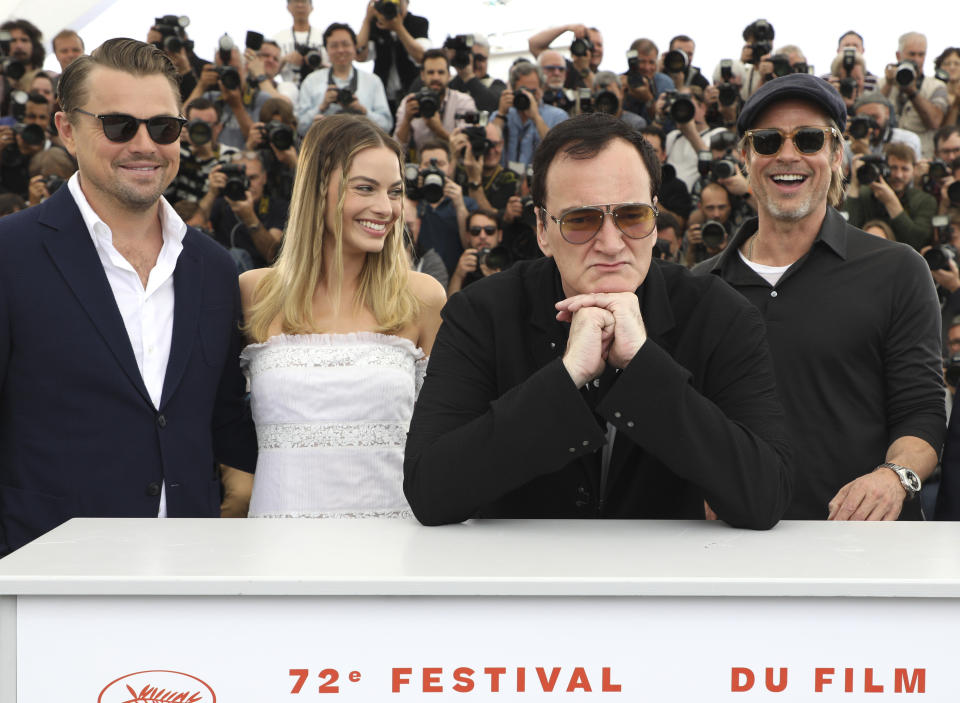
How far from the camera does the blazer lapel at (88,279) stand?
2219 millimetres

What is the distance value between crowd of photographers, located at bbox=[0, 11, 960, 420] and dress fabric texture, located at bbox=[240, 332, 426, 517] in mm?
2770

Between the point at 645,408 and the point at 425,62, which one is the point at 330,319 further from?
the point at 425,62

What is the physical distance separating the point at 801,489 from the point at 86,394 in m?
1.66

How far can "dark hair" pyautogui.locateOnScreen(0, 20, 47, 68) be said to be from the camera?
8.01 m

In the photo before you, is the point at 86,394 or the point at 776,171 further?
the point at 776,171

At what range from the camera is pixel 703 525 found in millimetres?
1722

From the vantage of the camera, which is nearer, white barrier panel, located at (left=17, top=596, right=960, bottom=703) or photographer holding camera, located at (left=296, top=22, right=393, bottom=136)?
white barrier panel, located at (left=17, top=596, right=960, bottom=703)

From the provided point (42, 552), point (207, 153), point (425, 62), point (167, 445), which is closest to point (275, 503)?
point (167, 445)

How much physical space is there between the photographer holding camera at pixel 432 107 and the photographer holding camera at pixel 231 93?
1.05m

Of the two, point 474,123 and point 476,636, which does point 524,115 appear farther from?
point 476,636

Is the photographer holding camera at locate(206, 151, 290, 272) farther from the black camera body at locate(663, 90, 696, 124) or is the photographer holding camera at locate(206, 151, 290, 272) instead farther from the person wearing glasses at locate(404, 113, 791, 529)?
the person wearing glasses at locate(404, 113, 791, 529)

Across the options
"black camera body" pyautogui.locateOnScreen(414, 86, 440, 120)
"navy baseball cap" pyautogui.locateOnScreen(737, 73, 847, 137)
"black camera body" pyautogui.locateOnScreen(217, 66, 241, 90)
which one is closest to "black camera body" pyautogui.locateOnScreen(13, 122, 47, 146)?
"black camera body" pyautogui.locateOnScreen(217, 66, 241, 90)

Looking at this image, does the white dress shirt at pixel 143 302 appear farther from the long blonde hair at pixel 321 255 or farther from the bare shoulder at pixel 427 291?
the bare shoulder at pixel 427 291

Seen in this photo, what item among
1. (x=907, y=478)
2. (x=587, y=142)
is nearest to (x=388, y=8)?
(x=587, y=142)
